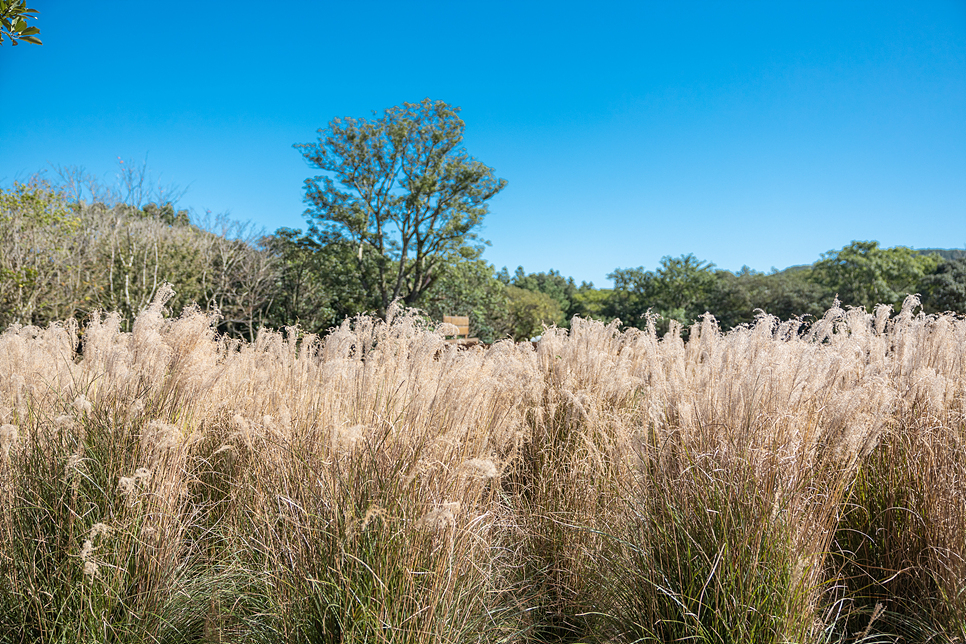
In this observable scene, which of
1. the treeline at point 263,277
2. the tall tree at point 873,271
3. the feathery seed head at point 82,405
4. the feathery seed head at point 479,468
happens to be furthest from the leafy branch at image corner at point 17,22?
the tall tree at point 873,271

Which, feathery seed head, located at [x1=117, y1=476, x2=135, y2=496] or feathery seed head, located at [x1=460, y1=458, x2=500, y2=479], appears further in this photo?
feathery seed head, located at [x1=117, y1=476, x2=135, y2=496]

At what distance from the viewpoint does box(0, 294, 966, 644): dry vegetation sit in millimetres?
1476

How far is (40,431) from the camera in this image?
2.05 meters

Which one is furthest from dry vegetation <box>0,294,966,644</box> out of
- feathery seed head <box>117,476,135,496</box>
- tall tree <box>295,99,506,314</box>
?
tall tree <box>295,99,506,314</box>

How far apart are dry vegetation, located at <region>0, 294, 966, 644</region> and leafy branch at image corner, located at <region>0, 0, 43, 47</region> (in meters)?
1.37

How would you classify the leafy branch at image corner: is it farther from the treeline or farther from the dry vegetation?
the treeline

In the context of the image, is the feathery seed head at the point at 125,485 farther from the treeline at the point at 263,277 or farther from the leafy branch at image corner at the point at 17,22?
the treeline at the point at 263,277

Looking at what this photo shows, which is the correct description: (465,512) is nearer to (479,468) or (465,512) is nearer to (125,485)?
(479,468)

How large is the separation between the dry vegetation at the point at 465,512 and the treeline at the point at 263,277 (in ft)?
5.79

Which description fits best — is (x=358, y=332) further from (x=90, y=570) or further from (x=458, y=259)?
(x=458, y=259)

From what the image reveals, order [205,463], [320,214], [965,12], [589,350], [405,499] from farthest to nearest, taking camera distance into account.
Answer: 1. [320,214]
2. [965,12]
3. [589,350]
4. [205,463]
5. [405,499]

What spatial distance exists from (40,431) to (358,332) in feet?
4.69

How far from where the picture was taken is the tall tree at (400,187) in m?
16.1

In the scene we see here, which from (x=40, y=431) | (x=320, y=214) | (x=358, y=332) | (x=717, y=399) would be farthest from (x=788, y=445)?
(x=320, y=214)
